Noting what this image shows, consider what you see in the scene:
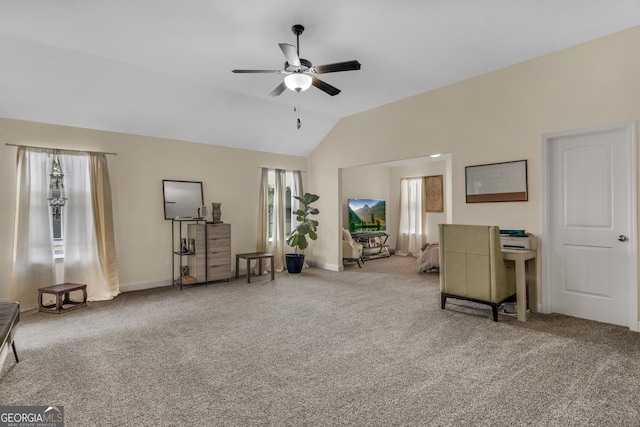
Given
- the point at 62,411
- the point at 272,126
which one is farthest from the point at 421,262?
Result: the point at 62,411

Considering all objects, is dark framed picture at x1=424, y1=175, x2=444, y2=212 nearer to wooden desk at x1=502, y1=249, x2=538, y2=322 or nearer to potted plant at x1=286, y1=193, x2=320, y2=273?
potted plant at x1=286, y1=193, x2=320, y2=273

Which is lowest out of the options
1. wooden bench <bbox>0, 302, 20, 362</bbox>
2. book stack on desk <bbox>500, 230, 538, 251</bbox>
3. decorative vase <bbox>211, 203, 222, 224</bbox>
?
wooden bench <bbox>0, 302, 20, 362</bbox>

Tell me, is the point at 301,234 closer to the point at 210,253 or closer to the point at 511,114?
the point at 210,253

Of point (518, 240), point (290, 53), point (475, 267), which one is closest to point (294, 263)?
point (475, 267)

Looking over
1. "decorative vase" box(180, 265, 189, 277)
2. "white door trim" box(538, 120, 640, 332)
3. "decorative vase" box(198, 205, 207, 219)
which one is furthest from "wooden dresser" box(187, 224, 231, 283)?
"white door trim" box(538, 120, 640, 332)

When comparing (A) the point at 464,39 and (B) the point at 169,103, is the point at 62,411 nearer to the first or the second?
(B) the point at 169,103

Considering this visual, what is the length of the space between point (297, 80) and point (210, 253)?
11.2 ft

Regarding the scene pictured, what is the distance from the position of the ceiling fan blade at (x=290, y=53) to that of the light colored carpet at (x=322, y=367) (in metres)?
2.57

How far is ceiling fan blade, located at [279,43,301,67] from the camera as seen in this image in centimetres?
276

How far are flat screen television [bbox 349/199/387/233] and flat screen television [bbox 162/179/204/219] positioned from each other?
12.9 feet

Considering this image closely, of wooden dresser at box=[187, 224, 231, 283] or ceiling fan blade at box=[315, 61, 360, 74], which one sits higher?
ceiling fan blade at box=[315, 61, 360, 74]

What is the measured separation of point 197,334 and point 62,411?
1339 mm

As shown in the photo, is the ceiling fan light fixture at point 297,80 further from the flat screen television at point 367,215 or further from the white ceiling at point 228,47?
the flat screen television at point 367,215

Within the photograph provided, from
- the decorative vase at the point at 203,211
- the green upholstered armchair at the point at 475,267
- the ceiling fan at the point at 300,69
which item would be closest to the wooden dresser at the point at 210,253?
the decorative vase at the point at 203,211
